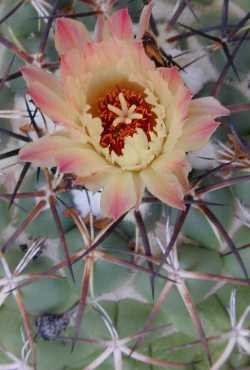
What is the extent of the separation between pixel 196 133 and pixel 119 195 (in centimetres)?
13

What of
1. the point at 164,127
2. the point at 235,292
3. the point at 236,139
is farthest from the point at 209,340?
the point at 164,127

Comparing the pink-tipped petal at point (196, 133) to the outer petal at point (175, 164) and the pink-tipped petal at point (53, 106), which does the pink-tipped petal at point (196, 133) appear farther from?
the pink-tipped petal at point (53, 106)

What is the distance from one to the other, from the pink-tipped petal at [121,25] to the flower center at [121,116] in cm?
8

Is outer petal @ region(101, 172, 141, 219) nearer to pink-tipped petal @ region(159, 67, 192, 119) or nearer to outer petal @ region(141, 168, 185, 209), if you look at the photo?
outer petal @ region(141, 168, 185, 209)

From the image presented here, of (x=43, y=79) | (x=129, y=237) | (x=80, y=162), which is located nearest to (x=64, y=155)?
(x=80, y=162)

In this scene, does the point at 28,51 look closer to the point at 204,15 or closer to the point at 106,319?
the point at 204,15

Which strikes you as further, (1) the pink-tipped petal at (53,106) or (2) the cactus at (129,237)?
(2) the cactus at (129,237)

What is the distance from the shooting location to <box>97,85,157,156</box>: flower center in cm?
100

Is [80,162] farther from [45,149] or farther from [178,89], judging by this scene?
[178,89]

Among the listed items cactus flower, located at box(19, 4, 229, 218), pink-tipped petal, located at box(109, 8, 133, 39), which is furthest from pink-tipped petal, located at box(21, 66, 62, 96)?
pink-tipped petal, located at box(109, 8, 133, 39)

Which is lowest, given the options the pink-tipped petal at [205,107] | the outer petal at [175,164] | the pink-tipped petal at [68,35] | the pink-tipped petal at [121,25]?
the outer petal at [175,164]

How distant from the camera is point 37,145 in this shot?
0.97 m

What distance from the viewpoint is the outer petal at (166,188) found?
3.16 feet

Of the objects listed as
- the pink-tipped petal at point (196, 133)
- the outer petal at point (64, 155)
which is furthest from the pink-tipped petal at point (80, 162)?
the pink-tipped petal at point (196, 133)
